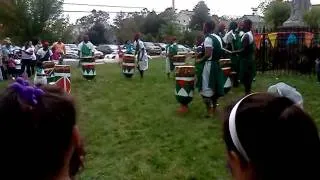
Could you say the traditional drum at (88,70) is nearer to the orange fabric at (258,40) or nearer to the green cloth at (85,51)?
the green cloth at (85,51)

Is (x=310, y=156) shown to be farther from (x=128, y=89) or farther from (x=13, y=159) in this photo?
(x=128, y=89)

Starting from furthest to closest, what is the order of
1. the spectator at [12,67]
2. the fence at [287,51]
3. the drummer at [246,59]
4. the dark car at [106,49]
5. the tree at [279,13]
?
the dark car at [106,49] < the tree at [279,13] < the spectator at [12,67] < the fence at [287,51] < the drummer at [246,59]

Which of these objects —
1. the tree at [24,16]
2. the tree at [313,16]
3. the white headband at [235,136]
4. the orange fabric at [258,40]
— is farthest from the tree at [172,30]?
the white headband at [235,136]

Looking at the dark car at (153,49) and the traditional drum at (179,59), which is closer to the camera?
the traditional drum at (179,59)

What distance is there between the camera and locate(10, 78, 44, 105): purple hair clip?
1703mm

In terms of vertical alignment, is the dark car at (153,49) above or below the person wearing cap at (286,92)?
below

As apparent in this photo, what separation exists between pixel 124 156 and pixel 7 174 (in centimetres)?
526

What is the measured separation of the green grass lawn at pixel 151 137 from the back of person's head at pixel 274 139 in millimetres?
918

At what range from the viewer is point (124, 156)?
6969 millimetres

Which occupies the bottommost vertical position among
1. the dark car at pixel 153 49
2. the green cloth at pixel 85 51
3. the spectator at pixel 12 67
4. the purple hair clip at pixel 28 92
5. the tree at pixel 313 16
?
the dark car at pixel 153 49

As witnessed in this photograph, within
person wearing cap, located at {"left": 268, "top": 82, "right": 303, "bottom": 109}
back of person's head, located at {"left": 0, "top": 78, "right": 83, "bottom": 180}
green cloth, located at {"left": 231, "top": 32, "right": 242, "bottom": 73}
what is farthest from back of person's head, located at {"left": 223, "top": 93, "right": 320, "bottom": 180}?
green cloth, located at {"left": 231, "top": 32, "right": 242, "bottom": 73}

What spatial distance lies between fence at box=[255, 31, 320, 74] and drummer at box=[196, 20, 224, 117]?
8.57 meters

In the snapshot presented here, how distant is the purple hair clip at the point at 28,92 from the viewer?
1703 mm

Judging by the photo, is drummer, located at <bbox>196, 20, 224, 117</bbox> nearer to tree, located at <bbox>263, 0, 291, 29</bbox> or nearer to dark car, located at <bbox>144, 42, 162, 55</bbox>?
tree, located at <bbox>263, 0, 291, 29</bbox>
